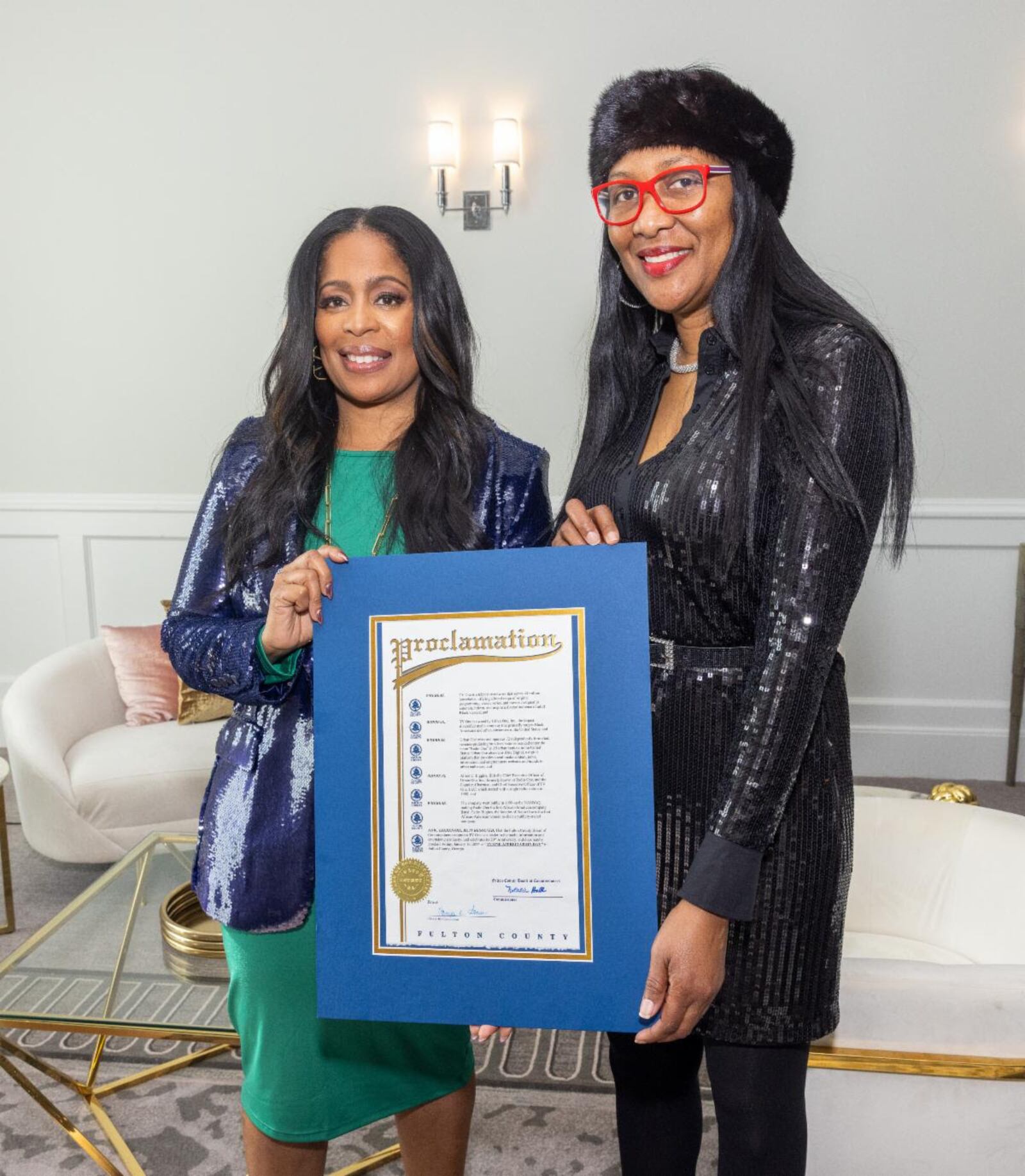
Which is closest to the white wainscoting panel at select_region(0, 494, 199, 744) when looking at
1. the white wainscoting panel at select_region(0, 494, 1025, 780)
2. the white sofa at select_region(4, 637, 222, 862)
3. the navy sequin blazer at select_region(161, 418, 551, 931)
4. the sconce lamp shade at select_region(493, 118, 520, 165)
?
the white wainscoting panel at select_region(0, 494, 1025, 780)

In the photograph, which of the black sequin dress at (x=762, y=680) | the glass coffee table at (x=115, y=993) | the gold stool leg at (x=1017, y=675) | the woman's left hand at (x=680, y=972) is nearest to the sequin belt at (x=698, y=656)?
the black sequin dress at (x=762, y=680)

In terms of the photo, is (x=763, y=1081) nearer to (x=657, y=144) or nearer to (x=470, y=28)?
(x=657, y=144)

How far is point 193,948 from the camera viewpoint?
2150 mm

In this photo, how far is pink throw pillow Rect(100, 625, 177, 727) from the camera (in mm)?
3646

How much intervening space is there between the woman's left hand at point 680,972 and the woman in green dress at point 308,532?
484mm

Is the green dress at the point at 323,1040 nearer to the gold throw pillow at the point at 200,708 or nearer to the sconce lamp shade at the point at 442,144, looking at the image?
the gold throw pillow at the point at 200,708

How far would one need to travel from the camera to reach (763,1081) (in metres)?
1.23

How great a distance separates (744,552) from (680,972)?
413 millimetres

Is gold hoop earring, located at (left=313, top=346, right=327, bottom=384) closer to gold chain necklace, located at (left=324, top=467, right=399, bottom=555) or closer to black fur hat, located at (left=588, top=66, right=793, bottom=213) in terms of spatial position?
gold chain necklace, located at (left=324, top=467, right=399, bottom=555)

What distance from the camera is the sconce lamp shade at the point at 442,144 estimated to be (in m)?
4.30

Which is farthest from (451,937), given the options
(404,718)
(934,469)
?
(934,469)

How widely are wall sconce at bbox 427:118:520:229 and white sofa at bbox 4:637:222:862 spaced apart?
7.40 ft

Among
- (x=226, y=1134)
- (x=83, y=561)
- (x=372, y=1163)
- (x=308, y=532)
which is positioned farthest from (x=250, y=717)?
(x=83, y=561)

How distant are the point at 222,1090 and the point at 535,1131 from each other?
648mm
